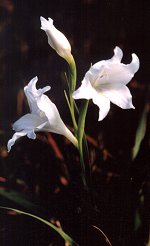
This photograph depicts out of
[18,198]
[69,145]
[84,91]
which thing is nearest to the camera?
[84,91]

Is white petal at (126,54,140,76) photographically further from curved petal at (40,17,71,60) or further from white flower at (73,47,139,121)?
curved petal at (40,17,71,60)

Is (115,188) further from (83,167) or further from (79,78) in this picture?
(79,78)

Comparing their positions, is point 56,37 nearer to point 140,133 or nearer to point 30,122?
point 30,122

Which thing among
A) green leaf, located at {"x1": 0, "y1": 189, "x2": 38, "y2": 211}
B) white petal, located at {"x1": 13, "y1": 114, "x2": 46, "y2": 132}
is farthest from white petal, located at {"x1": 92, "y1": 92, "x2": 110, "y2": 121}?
green leaf, located at {"x1": 0, "y1": 189, "x2": 38, "y2": 211}

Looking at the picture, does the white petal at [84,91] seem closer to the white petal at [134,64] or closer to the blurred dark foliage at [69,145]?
the white petal at [134,64]

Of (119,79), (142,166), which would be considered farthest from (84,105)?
(142,166)

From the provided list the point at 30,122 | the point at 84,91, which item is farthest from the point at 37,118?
the point at 84,91

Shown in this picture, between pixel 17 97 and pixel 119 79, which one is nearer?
pixel 119 79
